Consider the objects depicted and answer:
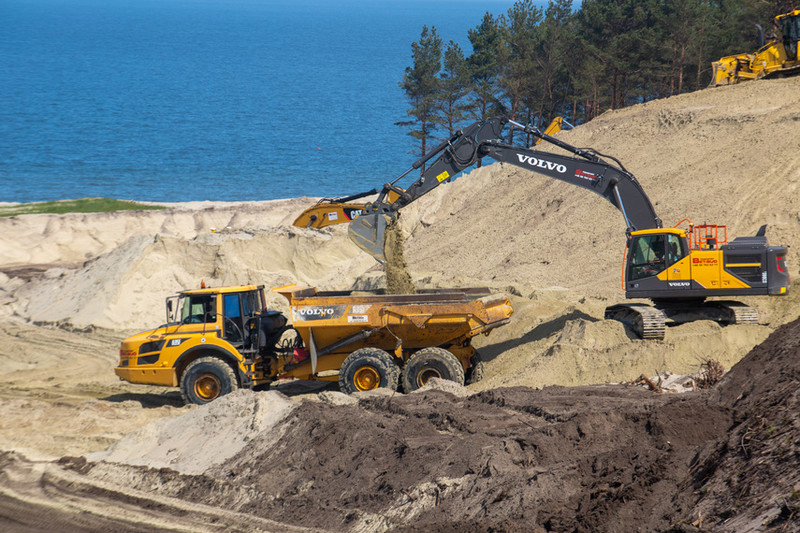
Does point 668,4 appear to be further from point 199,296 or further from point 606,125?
point 199,296

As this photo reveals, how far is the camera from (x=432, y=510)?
7402mm

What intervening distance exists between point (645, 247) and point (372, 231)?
197 inches

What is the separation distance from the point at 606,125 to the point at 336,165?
47.8m

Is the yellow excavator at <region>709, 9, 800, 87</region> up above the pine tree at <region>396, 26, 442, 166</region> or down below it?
below

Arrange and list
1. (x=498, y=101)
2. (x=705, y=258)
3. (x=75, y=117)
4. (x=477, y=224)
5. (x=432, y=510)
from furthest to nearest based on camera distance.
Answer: (x=75, y=117)
(x=498, y=101)
(x=477, y=224)
(x=705, y=258)
(x=432, y=510)

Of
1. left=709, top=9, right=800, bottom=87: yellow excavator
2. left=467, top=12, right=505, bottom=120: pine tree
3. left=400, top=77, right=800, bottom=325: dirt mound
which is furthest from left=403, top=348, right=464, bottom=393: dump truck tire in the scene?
left=467, top=12, right=505, bottom=120: pine tree

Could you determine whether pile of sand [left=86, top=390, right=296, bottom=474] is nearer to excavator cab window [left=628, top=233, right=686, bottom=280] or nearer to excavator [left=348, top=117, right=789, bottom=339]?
excavator [left=348, top=117, right=789, bottom=339]

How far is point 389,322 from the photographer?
12.3 m

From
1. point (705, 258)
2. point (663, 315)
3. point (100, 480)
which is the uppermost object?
point (705, 258)

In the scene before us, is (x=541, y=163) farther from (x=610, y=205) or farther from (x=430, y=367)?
(x=610, y=205)

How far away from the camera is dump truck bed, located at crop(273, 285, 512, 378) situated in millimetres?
Answer: 12242

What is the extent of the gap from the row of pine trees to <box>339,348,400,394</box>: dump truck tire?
1041 inches

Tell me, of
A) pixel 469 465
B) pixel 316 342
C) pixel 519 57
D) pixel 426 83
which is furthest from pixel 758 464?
pixel 519 57

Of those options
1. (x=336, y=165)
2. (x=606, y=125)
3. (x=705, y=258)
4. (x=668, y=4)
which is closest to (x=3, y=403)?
(x=705, y=258)
